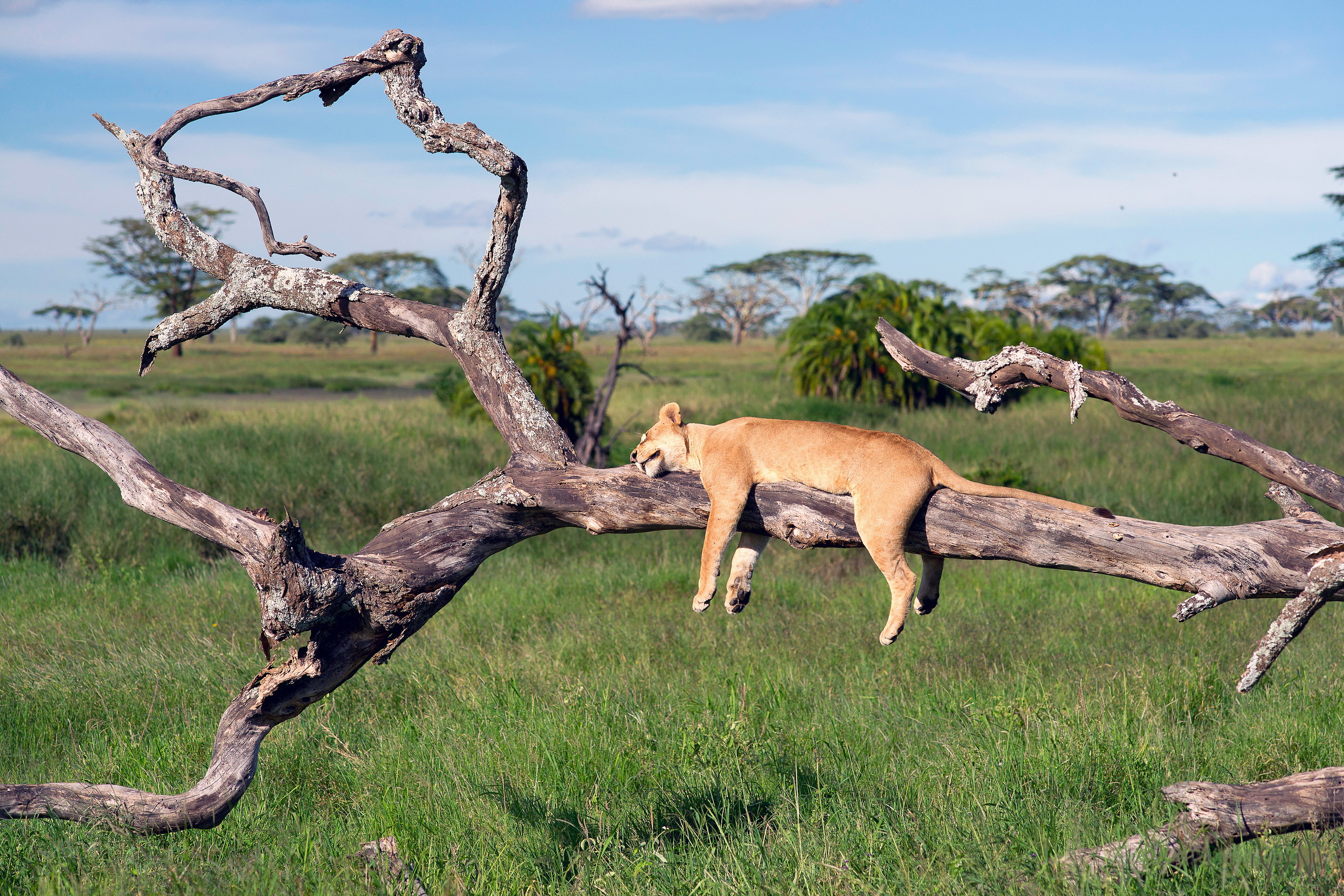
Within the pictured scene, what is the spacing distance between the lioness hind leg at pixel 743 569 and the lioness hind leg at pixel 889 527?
1.71 ft

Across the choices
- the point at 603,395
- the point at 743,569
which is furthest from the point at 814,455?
the point at 603,395

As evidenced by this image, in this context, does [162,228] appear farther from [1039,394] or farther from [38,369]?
[38,369]

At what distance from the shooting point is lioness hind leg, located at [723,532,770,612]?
3.93 m

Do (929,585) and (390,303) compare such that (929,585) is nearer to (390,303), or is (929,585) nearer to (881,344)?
(390,303)

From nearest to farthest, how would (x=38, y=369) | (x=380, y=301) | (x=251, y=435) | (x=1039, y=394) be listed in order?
(x=380, y=301)
(x=251, y=435)
(x=1039, y=394)
(x=38, y=369)

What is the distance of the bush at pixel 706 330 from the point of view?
325 feet

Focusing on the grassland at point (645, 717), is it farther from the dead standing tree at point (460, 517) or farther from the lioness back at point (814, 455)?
the lioness back at point (814, 455)

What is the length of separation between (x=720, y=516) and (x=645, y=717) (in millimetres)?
2516

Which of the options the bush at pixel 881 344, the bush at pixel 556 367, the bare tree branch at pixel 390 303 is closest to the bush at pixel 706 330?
the bush at pixel 881 344

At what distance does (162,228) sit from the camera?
14.4ft

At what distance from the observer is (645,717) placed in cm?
581

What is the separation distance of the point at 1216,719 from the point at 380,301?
5.51 meters

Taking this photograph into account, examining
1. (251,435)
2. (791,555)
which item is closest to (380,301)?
(791,555)

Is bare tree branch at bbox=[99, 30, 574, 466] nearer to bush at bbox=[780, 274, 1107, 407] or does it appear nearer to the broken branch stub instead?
the broken branch stub
